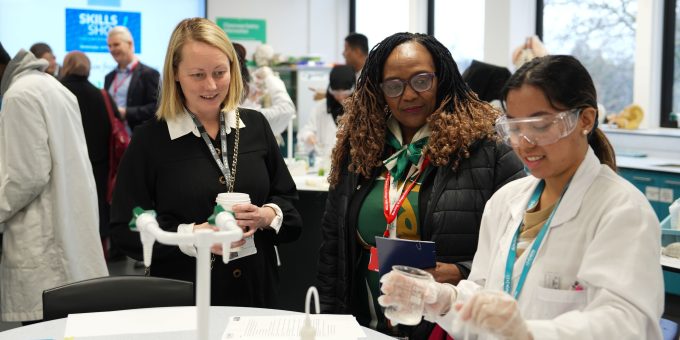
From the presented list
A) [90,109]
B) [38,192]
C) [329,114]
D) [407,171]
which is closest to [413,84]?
[407,171]

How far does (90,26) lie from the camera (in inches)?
375

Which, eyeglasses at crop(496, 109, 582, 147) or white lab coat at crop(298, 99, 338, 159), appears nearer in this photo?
eyeglasses at crop(496, 109, 582, 147)

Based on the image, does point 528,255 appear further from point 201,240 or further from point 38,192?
point 38,192

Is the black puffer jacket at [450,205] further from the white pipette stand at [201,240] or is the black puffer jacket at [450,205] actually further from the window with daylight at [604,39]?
the window with daylight at [604,39]

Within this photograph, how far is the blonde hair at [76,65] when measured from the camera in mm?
5863

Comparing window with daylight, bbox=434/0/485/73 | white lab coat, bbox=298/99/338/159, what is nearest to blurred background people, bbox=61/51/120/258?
white lab coat, bbox=298/99/338/159

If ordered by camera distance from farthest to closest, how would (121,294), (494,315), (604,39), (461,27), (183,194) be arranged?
(461,27) → (604,39) → (183,194) → (121,294) → (494,315)

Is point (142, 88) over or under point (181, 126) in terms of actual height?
over

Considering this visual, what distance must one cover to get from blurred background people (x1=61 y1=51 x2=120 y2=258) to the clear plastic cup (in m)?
4.68

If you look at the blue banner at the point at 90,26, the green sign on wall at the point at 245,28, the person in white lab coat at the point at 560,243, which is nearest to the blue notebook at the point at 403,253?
the person in white lab coat at the point at 560,243

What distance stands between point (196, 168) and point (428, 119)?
2.60 feet

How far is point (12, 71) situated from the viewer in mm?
3391

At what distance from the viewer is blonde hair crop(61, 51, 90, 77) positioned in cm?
586

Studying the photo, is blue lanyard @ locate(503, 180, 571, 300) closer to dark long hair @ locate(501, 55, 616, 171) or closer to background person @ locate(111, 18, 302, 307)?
dark long hair @ locate(501, 55, 616, 171)
